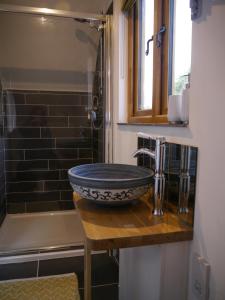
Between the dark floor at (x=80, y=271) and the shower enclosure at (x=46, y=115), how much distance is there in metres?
0.41

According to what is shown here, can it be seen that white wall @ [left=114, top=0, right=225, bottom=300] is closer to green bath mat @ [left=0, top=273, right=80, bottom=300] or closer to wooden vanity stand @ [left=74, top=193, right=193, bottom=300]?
wooden vanity stand @ [left=74, top=193, right=193, bottom=300]

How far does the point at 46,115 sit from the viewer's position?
2797 mm

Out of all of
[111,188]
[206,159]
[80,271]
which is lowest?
[80,271]

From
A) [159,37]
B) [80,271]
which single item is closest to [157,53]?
[159,37]

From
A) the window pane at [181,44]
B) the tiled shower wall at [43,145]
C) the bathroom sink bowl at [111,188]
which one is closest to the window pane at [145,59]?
the window pane at [181,44]

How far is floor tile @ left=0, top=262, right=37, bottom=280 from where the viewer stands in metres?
1.76

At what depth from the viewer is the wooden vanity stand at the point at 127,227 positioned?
77cm

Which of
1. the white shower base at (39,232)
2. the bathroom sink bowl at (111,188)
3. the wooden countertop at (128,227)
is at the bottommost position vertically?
the white shower base at (39,232)

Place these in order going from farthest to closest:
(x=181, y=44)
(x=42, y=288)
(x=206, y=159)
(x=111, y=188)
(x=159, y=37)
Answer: (x=42, y=288)
(x=159, y=37)
(x=181, y=44)
(x=111, y=188)
(x=206, y=159)

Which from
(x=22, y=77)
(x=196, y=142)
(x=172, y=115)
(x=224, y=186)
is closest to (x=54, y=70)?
(x=22, y=77)

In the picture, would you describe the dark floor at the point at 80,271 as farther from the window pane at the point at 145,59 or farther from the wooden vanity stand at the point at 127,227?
the window pane at the point at 145,59

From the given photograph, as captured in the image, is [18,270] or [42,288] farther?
[18,270]

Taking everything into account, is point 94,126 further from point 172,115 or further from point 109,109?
point 172,115

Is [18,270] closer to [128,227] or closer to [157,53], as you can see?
[128,227]
